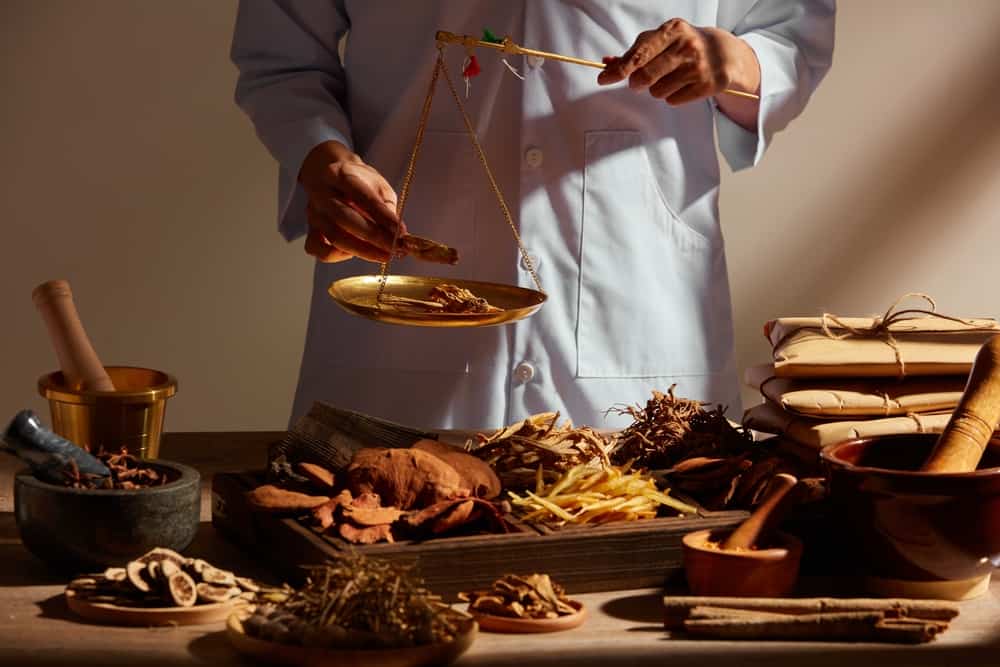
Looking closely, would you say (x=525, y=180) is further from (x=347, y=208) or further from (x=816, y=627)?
(x=816, y=627)

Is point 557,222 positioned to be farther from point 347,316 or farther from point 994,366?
point 994,366

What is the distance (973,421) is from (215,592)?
2.89 ft

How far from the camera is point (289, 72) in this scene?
2.73 m

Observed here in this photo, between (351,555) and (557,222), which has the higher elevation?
(557,222)

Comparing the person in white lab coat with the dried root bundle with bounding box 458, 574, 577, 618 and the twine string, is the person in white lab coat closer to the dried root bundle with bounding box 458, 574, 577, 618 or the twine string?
the twine string

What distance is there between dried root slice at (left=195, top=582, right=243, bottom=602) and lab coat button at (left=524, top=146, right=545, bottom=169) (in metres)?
1.24

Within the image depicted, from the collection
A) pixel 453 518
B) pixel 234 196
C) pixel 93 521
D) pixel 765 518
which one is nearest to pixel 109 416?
pixel 93 521

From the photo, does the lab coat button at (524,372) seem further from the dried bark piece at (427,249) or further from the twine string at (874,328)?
the twine string at (874,328)

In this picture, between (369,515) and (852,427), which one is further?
(852,427)

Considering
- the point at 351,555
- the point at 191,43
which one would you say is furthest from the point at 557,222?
the point at 191,43

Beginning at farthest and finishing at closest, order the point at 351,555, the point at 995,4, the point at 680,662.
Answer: the point at 995,4
the point at 351,555
the point at 680,662

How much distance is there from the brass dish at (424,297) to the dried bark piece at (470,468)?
235 millimetres

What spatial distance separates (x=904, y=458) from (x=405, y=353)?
1097 mm

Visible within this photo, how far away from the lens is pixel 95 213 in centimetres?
431
